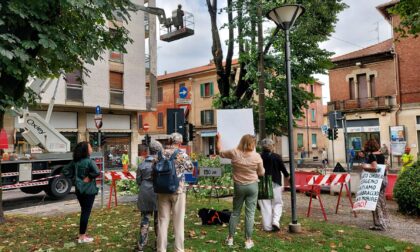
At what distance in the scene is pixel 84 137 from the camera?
26078 mm

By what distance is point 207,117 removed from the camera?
44.6 m

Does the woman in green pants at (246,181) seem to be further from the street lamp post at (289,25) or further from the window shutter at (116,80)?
the window shutter at (116,80)

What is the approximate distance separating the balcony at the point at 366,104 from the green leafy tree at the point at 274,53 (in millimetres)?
16945

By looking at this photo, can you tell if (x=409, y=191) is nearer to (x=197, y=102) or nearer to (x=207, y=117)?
(x=207, y=117)

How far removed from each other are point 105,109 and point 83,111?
1662 millimetres

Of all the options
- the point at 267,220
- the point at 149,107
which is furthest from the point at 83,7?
the point at 149,107

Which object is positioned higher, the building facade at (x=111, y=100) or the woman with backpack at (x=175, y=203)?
the building facade at (x=111, y=100)

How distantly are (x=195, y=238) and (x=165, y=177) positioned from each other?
6.10ft

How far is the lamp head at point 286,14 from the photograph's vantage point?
23.4 feet

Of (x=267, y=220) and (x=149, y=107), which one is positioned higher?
(x=149, y=107)

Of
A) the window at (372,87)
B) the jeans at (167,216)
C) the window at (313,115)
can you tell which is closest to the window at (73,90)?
the jeans at (167,216)

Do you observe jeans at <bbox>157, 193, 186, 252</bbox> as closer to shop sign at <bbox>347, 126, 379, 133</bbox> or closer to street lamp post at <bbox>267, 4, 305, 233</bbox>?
street lamp post at <bbox>267, 4, 305, 233</bbox>

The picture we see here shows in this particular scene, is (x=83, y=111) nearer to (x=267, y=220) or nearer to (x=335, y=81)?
(x=267, y=220)

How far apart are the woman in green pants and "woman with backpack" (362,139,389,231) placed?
10.6 ft
